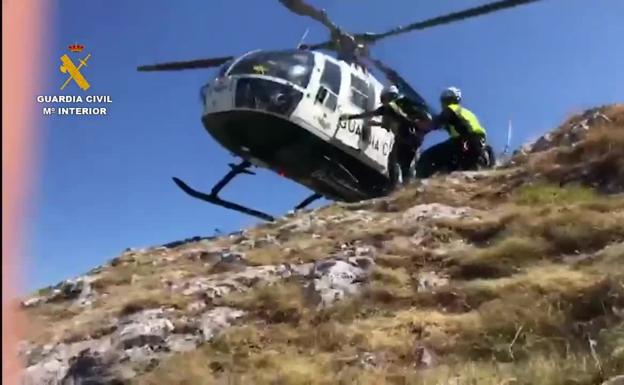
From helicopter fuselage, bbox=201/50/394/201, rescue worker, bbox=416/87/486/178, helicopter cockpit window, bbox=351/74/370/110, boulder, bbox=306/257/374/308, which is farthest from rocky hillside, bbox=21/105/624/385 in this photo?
helicopter cockpit window, bbox=351/74/370/110

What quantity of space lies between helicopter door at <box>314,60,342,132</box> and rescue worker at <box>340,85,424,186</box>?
0.66 meters

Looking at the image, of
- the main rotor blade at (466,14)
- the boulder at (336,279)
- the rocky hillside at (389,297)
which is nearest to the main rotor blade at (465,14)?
the main rotor blade at (466,14)

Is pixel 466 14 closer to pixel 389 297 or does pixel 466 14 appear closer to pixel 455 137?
pixel 455 137

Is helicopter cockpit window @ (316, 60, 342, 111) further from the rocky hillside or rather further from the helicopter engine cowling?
A: the rocky hillside

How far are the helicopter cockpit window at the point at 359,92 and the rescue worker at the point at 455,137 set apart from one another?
1493 mm

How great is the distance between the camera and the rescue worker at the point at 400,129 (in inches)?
488

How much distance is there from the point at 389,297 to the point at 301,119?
242 inches

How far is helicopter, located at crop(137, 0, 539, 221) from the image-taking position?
12438 mm

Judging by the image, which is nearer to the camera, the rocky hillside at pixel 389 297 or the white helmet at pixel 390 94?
the rocky hillside at pixel 389 297

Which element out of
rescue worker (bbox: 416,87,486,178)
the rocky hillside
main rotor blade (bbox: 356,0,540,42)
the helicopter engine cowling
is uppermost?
main rotor blade (bbox: 356,0,540,42)

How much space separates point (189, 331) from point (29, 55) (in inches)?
205

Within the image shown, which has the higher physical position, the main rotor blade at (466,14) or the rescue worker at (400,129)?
the main rotor blade at (466,14)

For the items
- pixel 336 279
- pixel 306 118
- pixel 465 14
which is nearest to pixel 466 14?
pixel 465 14

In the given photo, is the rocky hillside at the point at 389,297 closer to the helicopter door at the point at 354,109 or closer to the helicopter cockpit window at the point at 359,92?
the helicopter door at the point at 354,109
